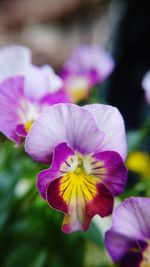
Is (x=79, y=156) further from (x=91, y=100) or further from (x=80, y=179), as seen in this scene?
(x=91, y=100)

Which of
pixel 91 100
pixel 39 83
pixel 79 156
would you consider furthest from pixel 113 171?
pixel 91 100

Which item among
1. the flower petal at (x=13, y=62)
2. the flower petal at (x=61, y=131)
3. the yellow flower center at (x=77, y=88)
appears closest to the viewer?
the flower petal at (x=61, y=131)

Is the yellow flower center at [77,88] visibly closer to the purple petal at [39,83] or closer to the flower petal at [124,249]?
the purple petal at [39,83]

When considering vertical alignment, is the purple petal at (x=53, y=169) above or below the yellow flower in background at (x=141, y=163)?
above

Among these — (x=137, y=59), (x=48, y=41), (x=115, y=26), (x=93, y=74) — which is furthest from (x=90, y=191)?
(x=48, y=41)

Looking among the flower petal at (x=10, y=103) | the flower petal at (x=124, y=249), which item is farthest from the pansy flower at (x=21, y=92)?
the flower petal at (x=124, y=249)

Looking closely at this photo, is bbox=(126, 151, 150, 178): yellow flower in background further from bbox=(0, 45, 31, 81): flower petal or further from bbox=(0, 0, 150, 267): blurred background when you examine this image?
bbox=(0, 45, 31, 81): flower petal

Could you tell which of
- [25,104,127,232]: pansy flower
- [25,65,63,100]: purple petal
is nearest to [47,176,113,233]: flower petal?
[25,104,127,232]: pansy flower
